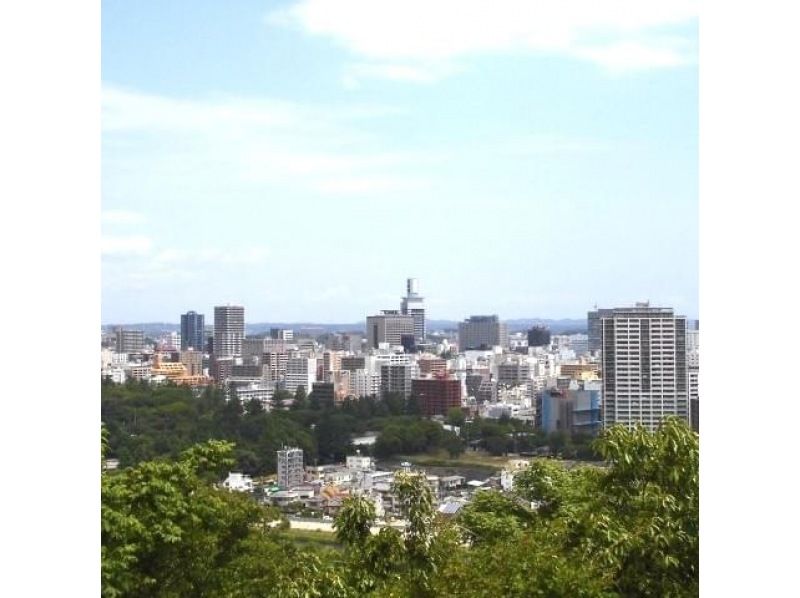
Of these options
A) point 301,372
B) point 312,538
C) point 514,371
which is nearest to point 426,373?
point 514,371

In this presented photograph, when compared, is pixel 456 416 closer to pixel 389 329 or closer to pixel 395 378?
pixel 395 378

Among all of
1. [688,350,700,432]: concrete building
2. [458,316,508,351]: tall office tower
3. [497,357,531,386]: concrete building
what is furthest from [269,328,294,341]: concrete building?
[688,350,700,432]: concrete building

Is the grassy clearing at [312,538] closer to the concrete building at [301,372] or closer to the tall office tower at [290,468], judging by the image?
the tall office tower at [290,468]

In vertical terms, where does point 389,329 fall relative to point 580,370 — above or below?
above

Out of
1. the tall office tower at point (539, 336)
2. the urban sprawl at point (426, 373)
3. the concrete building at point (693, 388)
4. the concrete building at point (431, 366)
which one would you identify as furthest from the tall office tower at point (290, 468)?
the concrete building at point (693, 388)

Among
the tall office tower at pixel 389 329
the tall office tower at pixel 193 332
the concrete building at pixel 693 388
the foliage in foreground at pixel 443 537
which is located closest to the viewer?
the foliage in foreground at pixel 443 537
